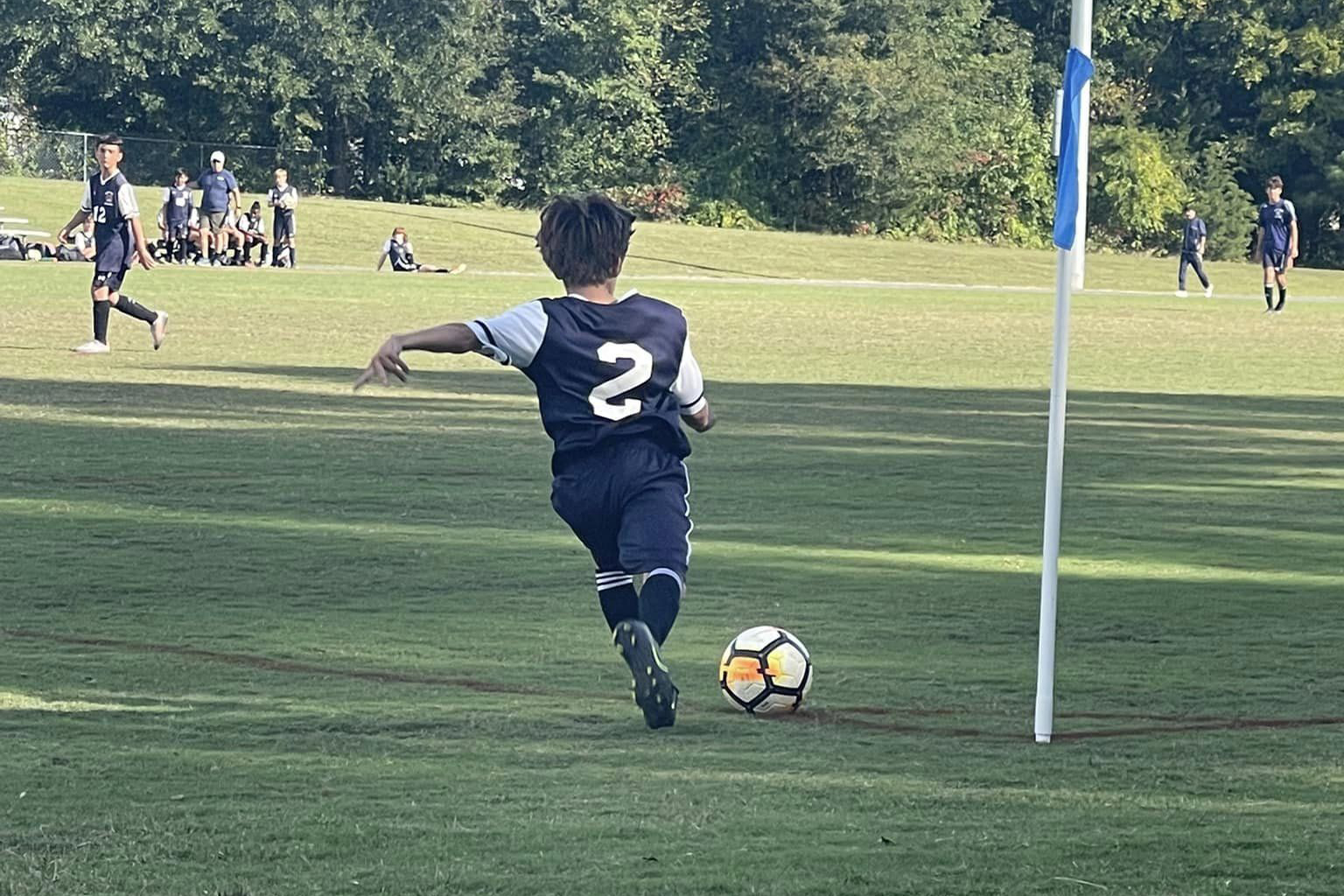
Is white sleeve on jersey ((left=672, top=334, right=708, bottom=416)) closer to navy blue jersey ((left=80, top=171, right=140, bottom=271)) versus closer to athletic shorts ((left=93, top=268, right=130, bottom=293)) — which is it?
navy blue jersey ((left=80, top=171, right=140, bottom=271))

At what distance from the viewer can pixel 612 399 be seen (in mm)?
7355

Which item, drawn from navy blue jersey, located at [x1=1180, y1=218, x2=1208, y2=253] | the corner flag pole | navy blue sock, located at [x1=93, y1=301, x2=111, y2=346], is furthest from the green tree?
the corner flag pole

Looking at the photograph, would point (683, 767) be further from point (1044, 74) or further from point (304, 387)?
point (1044, 74)

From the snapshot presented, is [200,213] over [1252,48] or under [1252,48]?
under

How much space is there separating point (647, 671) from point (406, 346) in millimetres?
1134

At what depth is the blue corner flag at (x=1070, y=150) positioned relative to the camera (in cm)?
684

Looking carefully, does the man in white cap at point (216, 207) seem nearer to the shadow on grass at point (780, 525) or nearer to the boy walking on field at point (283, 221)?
the boy walking on field at point (283, 221)

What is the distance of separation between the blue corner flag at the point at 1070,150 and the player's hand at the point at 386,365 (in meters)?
1.85

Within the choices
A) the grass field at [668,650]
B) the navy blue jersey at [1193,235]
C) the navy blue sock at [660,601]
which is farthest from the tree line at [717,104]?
the navy blue sock at [660,601]

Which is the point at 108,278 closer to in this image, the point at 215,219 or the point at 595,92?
the point at 215,219

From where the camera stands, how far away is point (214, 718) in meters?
7.19

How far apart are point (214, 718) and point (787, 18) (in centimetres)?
7059

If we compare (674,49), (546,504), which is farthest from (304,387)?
(674,49)

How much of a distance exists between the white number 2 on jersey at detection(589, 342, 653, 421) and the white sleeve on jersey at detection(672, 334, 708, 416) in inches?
6.0
